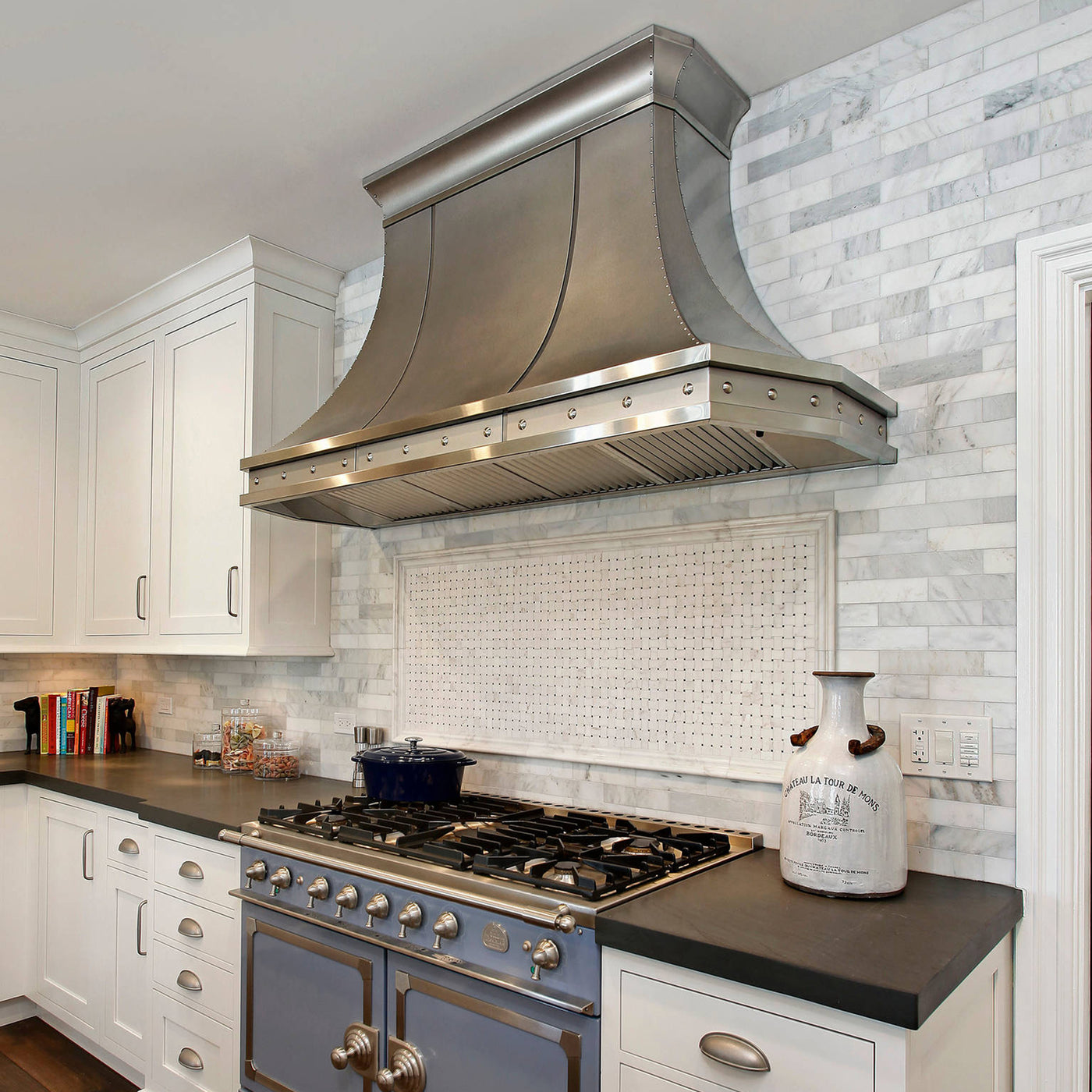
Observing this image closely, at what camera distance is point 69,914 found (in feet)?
9.95

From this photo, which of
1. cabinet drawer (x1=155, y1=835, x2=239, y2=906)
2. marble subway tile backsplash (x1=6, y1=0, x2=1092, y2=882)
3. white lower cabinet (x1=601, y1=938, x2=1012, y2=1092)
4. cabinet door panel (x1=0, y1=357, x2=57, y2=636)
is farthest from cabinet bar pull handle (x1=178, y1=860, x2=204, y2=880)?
cabinet door panel (x1=0, y1=357, x2=57, y2=636)

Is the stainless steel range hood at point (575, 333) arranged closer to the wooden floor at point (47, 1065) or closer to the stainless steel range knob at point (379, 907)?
the stainless steel range knob at point (379, 907)

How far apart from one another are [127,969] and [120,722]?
1.36 m

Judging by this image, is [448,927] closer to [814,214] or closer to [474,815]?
[474,815]

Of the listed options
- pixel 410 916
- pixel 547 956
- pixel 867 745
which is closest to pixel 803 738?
pixel 867 745

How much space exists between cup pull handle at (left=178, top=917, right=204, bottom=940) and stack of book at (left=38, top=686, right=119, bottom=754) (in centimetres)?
158

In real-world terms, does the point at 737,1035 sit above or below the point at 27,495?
below

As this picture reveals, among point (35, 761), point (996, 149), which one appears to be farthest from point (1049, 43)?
point (35, 761)

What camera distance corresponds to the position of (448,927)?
1.69 m

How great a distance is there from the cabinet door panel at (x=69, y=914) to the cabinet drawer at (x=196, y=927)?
488mm

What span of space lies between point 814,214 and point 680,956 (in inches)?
61.7

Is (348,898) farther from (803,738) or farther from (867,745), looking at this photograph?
(867,745)

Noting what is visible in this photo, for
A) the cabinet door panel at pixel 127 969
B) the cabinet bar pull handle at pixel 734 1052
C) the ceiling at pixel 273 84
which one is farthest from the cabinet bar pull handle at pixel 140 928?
the ceiling at pixel 273 84

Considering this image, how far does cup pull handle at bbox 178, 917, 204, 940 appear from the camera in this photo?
7.79 feet
